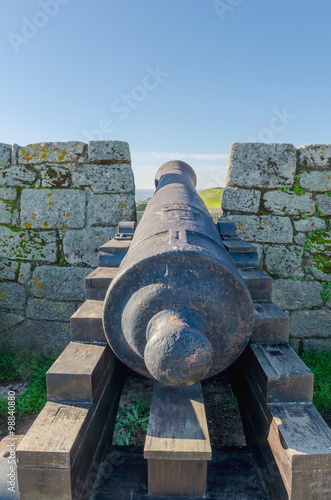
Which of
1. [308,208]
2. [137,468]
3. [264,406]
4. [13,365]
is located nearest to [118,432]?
[137,468]

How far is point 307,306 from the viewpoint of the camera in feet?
13.5

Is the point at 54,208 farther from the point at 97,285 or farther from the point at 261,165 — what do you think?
the point at 261,165

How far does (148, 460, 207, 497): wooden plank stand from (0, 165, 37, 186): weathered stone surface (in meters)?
3.41

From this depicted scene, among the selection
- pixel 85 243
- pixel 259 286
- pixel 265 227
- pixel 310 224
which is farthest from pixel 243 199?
pixel 85 243

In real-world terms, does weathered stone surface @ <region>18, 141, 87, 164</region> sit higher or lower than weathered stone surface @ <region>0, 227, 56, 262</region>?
higher

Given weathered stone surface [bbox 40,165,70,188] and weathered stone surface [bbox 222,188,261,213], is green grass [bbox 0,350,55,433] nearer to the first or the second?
weathered stone surface [bbox 40,165,70,188]

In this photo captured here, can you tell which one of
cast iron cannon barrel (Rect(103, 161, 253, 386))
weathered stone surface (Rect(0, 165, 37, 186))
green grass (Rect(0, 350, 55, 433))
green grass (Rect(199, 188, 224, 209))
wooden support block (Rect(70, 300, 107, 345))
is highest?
weathered stone surface (Rect(0, 165, 37, 186))

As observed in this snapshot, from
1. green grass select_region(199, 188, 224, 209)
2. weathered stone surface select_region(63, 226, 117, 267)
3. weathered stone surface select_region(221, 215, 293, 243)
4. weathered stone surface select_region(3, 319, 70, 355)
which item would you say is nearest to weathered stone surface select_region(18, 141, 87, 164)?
weathered stone surface select_region(63, 226, 117, 267)

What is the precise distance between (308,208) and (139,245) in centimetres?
283

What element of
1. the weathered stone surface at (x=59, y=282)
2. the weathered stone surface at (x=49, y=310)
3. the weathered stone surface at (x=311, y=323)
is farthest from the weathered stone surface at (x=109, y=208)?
the weathered stone surface at (x=311, y=323)

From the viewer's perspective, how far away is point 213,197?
5.39 m

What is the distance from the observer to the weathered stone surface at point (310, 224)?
13.2 ft

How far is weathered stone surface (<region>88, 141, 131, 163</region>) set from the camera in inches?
157

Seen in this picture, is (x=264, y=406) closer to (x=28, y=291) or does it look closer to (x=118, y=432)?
(x=118, y=432)
